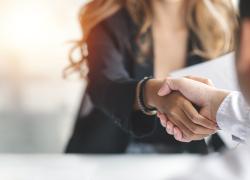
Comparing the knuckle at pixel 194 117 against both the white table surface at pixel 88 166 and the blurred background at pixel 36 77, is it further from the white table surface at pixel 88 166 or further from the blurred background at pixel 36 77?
the blurred background at pixel 36 77

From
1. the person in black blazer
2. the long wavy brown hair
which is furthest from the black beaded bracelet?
the long wavy brown hair

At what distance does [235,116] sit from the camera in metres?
0.37

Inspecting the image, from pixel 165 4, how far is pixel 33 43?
22cm

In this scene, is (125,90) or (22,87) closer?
(125,90)

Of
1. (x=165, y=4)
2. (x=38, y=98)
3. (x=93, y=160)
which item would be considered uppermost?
(x=165, y=4)

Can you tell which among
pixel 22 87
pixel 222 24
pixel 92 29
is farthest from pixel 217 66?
pixel 22 87

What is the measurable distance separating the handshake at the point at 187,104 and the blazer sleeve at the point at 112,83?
3 centimetres

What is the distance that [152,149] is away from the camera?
619 mm

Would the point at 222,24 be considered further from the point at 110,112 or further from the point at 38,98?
the point at 38,98

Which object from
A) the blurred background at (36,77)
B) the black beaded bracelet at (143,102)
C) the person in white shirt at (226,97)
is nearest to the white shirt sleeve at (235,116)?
the person in white shirt at (226,97)

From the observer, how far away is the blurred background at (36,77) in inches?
24.8

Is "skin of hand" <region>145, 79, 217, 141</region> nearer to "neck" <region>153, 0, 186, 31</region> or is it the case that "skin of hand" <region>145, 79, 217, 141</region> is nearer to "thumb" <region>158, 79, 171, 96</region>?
"thumb" <region>158, 79, 171, 96</region>

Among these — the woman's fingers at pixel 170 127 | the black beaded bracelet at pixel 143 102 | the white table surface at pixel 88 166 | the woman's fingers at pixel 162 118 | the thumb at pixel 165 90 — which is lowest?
the white table surface at pixel 88 166

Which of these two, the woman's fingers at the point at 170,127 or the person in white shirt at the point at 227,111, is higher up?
the person in white shirt at the point at 227,111
